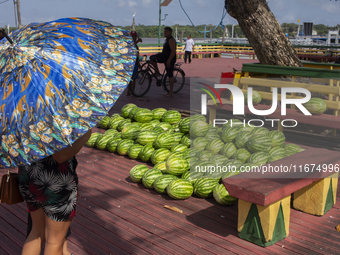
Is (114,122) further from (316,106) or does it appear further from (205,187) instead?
(316,106)

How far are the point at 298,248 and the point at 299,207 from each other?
0.85 meters

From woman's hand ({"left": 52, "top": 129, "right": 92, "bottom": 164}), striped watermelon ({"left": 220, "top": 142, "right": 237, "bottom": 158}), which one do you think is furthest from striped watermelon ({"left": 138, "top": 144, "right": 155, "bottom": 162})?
woman's hand ({"left": 52, "top": 129, "right": 92, "bottom": 164})

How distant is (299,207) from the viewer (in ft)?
13.1

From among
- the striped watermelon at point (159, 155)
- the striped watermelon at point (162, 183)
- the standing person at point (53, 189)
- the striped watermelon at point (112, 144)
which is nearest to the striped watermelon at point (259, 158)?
the striped watermelon at point (162, 183)

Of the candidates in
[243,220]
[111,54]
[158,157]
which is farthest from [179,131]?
[111,54]

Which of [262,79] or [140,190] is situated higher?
[262,79]

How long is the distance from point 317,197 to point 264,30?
4.07 meters

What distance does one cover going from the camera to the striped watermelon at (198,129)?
5543 mm

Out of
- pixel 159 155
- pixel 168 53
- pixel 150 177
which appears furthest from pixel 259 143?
pixel 168 53

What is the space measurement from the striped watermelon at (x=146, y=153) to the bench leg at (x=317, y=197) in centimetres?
232

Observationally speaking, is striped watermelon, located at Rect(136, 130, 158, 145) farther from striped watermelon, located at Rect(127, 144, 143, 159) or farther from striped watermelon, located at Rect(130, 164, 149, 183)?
striped watermelon, located at Rect(130, 164, 149, 183)

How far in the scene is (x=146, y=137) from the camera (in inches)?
227

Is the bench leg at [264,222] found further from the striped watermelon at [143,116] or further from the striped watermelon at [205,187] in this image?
the striped watermelon at [143,116]

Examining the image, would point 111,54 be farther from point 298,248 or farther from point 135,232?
point 298,248
